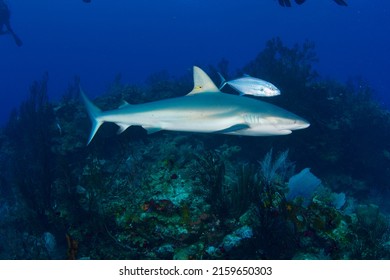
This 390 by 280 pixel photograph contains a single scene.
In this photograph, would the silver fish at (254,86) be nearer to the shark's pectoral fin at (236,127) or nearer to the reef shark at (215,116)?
the reef shark at (215,116)

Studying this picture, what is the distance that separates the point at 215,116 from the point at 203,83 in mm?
1090

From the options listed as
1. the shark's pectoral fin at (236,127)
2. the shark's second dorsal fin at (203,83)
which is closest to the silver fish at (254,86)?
the shark's second dorsal fin at (203,83)

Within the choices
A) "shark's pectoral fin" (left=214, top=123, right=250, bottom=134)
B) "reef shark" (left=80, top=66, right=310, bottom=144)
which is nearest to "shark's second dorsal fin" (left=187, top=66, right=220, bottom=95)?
"reef shark" (left=80, top=66, right=310, bottom=144)

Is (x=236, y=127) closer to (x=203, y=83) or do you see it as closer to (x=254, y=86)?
(x=203, y=83)

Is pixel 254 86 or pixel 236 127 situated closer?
pixel 236 127

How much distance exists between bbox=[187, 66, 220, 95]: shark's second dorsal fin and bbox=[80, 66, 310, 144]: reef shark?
0.52 feet

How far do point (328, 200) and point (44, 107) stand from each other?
463 inches

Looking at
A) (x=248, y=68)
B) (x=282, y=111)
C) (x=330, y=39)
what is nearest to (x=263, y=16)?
(x=330, y=39)

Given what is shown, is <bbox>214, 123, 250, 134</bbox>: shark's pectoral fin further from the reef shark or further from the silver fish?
the silver fish

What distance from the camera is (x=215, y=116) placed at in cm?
494

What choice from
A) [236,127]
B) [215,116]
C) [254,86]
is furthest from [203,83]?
[254,86]

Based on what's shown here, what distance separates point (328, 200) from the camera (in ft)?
15.7

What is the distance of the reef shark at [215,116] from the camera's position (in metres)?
4.71

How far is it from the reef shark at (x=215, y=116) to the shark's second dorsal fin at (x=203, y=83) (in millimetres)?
159
